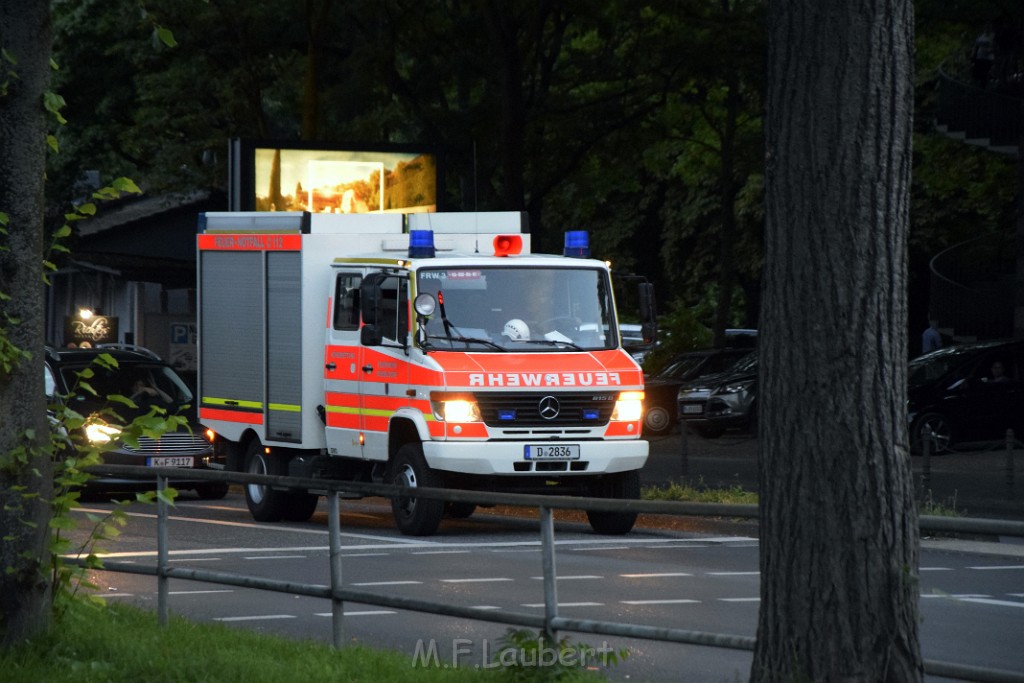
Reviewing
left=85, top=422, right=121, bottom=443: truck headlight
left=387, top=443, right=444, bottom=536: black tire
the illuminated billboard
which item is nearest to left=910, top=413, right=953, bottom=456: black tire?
the illuminated billboard

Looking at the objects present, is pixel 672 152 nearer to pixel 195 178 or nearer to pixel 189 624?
pixel 195 178

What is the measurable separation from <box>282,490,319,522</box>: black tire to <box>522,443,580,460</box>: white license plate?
8.85 ft

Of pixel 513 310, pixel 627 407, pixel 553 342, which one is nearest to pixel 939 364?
pixel 627 407

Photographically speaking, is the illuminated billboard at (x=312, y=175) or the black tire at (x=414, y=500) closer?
the black tire at (x=414, y=500)

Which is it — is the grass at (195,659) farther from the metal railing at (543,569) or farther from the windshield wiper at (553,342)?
the windshield wiper at (553,342)

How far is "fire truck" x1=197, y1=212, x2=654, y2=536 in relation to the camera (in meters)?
15.9

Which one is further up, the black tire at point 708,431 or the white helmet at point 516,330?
the white helmet at point 516,330

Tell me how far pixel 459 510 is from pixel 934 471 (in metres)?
6.42

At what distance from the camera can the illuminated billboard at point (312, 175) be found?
82.5 feet

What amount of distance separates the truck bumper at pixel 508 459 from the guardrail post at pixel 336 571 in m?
6.76

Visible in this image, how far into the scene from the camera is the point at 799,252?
5953 millimetres

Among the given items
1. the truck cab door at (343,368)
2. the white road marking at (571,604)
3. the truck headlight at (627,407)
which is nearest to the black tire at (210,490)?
the truck cab door at (343,368)

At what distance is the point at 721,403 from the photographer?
2892cm

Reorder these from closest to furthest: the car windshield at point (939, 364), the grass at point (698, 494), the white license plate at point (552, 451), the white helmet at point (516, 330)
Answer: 1. the white license plate at point (552, 451)
2. the white helmet at point (516, 330)
3. the grass at point (698, 494)
4. the car windshield at point (939, 364)
